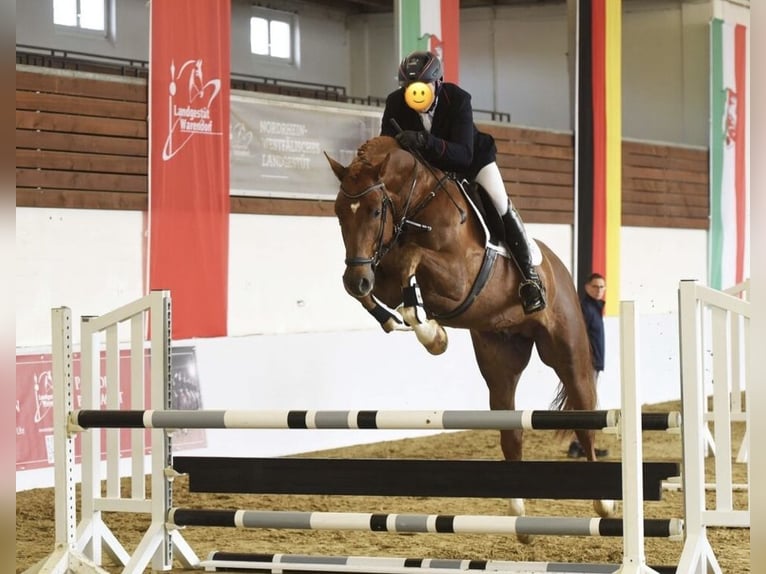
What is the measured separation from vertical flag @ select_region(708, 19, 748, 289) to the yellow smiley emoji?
9516 mm

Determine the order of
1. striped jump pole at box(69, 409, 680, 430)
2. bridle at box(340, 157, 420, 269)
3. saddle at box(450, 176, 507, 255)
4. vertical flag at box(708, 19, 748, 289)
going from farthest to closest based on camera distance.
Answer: vertical flag at box(708, 19, 748, 289) < saddle at box(450, 176, 507, 255) < bridle at box(340, 157, 420, 269) < striped jump pole at box(69, 409, 680, 430)

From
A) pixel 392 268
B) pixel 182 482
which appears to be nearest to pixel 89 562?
pixel 392 268

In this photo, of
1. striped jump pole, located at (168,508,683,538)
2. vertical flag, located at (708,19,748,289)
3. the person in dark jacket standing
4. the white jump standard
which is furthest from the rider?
vertical flag, located at (708,19,748,289)

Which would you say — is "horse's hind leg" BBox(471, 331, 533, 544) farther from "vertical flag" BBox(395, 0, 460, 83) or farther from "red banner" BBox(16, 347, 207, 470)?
"vertical flag" BBox(395, 0, 460, 83)

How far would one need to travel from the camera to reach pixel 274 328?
808 centimetres

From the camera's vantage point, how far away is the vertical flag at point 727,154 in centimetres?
1256

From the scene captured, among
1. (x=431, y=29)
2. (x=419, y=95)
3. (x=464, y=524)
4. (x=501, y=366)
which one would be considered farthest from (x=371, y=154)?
(x=431, y=29)

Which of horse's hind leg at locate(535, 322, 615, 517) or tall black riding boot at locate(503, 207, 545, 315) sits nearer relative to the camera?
tall black riding boot at locate(503, 207, 545, 315)

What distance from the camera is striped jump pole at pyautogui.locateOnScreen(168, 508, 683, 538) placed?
300 cm

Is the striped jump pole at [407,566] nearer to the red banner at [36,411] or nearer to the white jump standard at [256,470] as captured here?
the white jump standard at [256,470]

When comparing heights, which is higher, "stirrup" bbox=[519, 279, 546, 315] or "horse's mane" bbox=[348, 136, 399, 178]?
"horse's mane" bbox=[348, 136, 399, 178]

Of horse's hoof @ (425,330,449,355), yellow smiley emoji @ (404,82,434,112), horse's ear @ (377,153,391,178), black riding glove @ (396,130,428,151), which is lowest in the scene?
horse's hoof @ (425,330,449,355)

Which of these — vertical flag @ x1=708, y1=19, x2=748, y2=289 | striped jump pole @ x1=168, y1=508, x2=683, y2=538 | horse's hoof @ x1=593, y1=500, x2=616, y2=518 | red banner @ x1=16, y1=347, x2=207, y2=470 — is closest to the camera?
Answer: striped jump pole @ x1=168, y1=508, x2=683, y2=538

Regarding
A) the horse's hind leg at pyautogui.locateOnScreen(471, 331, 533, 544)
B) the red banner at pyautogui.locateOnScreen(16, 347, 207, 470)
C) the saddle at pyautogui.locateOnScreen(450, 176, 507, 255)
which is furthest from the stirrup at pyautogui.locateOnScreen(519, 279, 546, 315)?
the red banner at pyautogui.locateOnScreen(16, 347, 207, 470)
